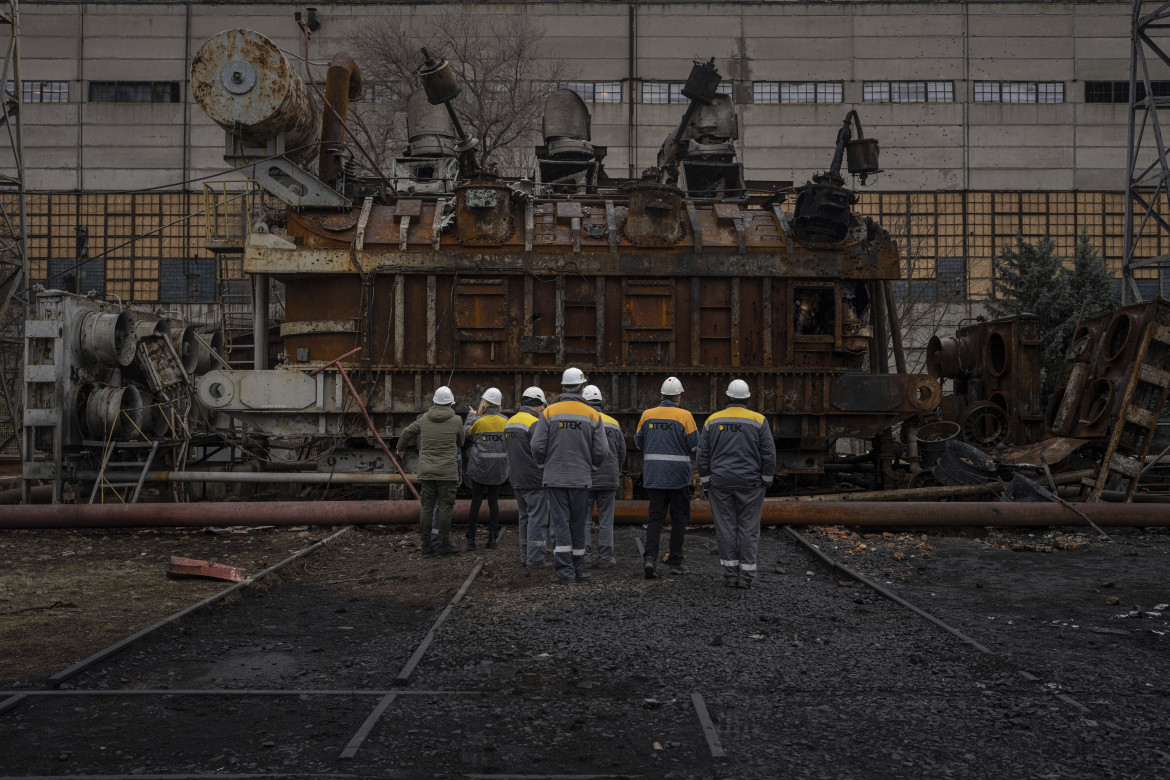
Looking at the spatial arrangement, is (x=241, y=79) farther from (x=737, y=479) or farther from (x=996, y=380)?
(x=996, y=380)

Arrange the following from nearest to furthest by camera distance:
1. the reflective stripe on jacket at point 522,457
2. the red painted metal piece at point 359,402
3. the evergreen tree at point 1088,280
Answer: the reflective stripe on jacket at point 522,457, the red painted metal piece at point 359,402, the evergreen tree at point 1088,280

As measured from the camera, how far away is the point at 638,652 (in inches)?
201

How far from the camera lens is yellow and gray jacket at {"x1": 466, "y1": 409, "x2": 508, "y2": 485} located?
870cm

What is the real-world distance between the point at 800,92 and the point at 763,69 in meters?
1.31

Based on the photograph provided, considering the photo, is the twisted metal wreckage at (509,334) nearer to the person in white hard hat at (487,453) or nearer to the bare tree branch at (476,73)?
the person in white hard hat at (487,453)

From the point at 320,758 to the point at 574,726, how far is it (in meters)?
1.05

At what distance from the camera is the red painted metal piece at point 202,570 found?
7.27 metres

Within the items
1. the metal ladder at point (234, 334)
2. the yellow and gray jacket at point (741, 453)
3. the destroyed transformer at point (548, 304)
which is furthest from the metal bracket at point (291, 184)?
the yellow and gray jacket at point (741, 453)

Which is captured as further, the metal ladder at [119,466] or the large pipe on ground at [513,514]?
the metal ladder at [119,466]

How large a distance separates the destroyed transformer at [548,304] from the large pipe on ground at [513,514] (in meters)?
1.41

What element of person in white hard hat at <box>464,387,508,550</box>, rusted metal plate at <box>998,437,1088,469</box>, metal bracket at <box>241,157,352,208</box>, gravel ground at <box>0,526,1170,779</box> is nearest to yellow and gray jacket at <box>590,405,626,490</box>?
gravel ground at <box>0,526,1170,779</box>

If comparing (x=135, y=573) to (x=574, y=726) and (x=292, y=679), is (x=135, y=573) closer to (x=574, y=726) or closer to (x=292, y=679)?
(x=292, y=679)

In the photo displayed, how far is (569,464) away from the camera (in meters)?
7.35

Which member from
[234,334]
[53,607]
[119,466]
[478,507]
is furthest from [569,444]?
[234,334]
